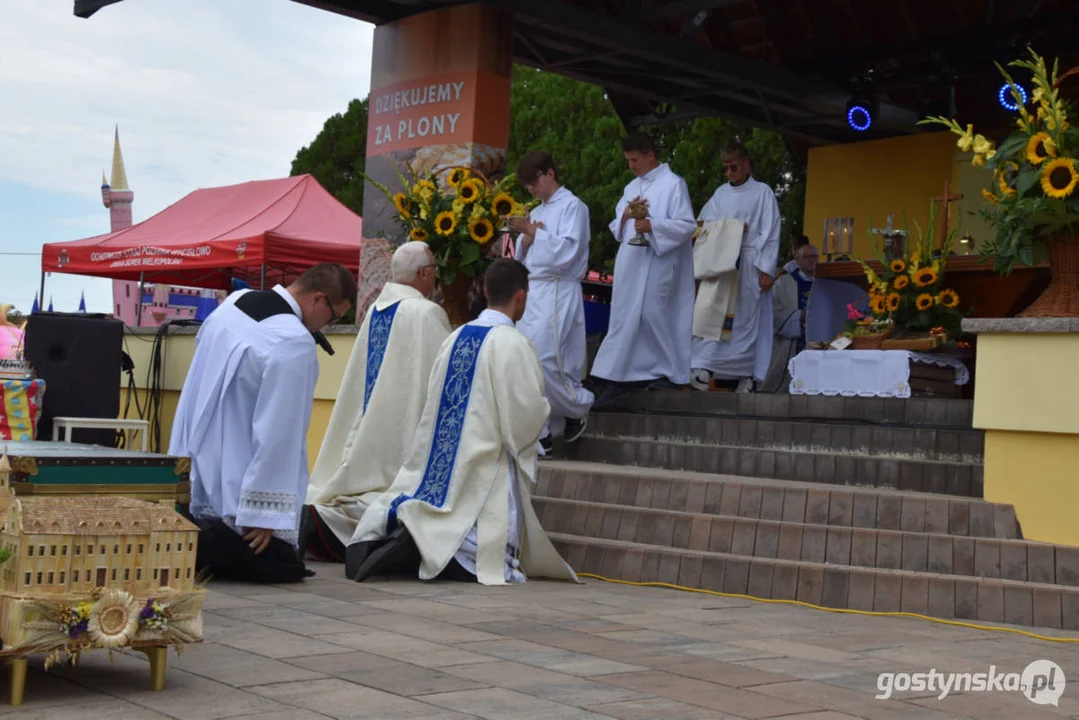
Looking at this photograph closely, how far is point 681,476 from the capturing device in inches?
306

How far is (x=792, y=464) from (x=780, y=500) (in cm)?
106

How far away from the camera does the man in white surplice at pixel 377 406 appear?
7.43 metres

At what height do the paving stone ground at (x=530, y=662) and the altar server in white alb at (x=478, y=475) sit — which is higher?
the altar server in white alb at (x=478, y=475)

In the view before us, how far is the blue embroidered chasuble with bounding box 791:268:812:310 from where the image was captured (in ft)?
43.5

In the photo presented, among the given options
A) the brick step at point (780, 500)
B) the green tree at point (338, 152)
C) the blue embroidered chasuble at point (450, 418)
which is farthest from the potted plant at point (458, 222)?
the green tree at point (338, 152)

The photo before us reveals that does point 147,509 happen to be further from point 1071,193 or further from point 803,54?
point 803,54

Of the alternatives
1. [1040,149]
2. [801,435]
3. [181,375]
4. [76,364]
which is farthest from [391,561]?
[181,375]

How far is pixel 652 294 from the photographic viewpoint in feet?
31.4

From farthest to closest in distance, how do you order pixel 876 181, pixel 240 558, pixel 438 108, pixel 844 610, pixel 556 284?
pixel 876 181
pixel 438 108
pixel 556 284
pixel 844 610
pixel 240 558

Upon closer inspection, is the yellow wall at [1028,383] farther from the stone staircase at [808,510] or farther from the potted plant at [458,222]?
the potted plant at [458,222]

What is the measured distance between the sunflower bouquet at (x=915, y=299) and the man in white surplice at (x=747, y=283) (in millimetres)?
819

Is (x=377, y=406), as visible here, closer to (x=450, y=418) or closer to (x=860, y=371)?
(x=450, y=418)

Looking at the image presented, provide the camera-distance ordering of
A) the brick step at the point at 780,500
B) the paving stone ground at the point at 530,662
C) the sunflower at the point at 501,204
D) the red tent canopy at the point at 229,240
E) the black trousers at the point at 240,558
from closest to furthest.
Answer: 1. the paving stone ground at the point at 530,662
2. the black trousers at the point at 240,558
3. the brick step at the point at 780,500
4. the sunflower at the point at 501,204
5. the red tent canopy at the point at 229,240

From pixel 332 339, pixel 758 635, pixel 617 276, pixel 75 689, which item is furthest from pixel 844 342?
pixel 75 689
